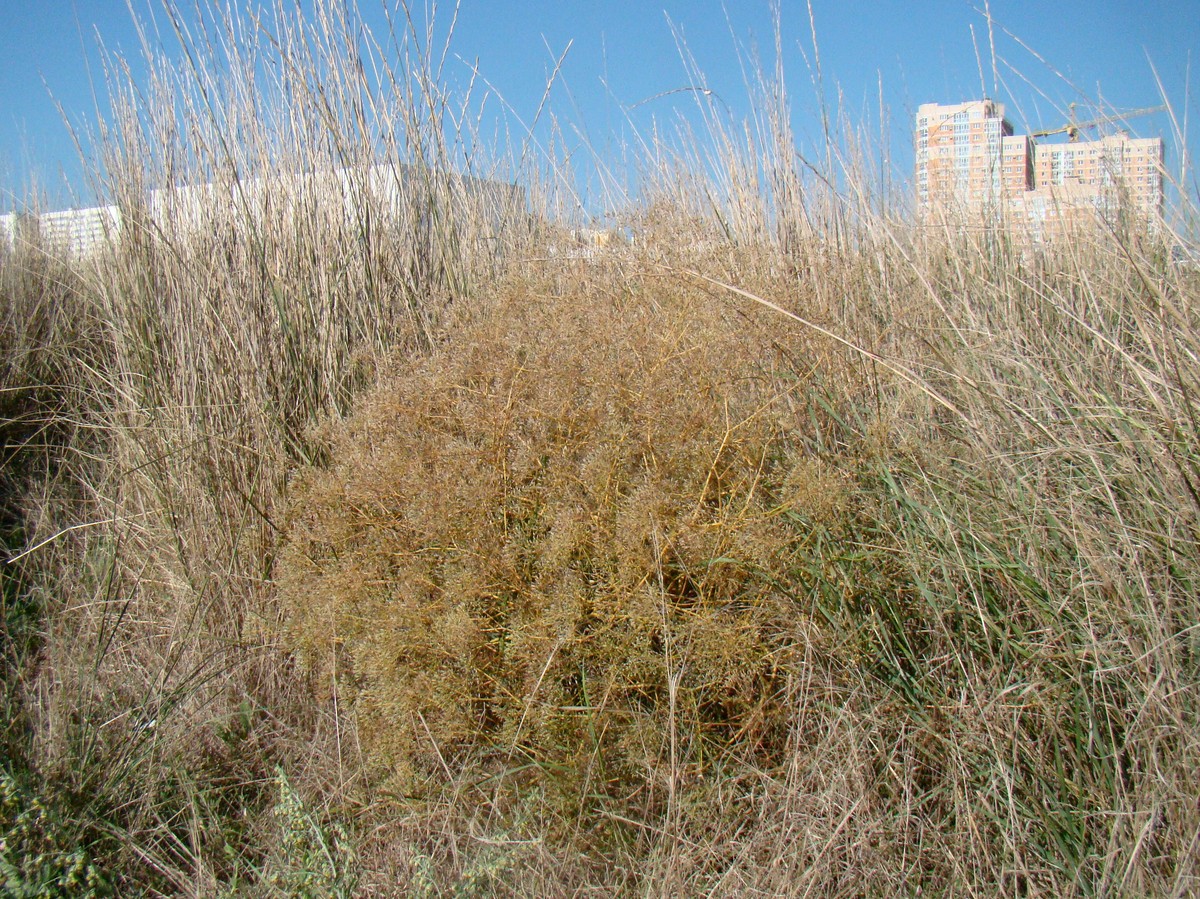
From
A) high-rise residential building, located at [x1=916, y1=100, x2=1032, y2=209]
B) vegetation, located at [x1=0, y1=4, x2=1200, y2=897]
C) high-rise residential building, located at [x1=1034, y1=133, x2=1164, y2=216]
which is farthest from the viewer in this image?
high-rise residential building, located at [x1=916, y1=100, x2=1032, y2=209]

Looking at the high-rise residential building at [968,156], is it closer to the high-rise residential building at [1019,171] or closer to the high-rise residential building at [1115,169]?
the high-rise residential building at [1019,171]

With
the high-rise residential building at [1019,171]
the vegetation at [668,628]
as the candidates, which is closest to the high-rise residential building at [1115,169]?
the high-rise residential building at [1019,171]

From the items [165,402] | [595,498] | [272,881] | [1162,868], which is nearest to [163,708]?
[272,881]

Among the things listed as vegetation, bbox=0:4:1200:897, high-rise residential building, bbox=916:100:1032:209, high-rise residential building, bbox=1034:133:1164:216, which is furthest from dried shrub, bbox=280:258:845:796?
high-rise residential building, bbox=916:100:1032:209

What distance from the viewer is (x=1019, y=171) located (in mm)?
2852

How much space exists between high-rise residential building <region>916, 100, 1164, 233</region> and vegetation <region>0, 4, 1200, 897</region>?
19cm

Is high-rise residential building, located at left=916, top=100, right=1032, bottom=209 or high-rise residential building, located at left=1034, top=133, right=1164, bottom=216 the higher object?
high-rise residential building, located at left=916, top=100, right=1032, bottom=209

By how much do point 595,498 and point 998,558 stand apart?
0.79 m

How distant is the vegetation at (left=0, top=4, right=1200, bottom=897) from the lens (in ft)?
4.47

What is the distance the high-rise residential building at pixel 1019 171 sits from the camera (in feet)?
6.75

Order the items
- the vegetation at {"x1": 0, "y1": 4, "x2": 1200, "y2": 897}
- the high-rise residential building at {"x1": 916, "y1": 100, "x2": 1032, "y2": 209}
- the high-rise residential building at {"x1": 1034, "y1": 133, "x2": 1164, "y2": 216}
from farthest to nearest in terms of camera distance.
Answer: the high-rise residential building at {"x1": 916, "y1": 100, "x2": 1032, "y2": 209}, the high-rise residential building at {"x1": 1034, "y1": 133, "x2": 1164, "y2": 216}, the vegetation at {"x1": 0, "y1": 4, "x2": 1200, "y2": 897}

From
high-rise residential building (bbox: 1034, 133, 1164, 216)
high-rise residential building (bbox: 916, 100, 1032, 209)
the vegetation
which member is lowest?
the vegetation

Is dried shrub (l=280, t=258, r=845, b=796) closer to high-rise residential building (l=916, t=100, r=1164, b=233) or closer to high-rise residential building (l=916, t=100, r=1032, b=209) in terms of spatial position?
A: high-rise residential building (l=916, t=100, r=1164, b=233)

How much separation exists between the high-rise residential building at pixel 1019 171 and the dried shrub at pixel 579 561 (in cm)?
117
